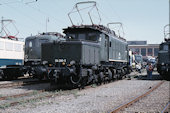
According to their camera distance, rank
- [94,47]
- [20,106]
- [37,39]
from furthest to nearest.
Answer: [37,39] → [94,47] → [20,106]

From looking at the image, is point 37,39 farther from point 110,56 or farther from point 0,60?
point 110,56

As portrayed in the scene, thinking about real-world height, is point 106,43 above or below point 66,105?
above

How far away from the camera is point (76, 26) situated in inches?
507

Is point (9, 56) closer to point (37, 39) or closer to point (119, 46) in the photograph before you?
point (37, 39)

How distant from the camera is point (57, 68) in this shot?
10.9 m

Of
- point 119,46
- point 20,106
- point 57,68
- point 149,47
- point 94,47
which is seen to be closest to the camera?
point 20,106

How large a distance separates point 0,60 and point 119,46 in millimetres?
8961

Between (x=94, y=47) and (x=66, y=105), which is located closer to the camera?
(x=66, y=105)

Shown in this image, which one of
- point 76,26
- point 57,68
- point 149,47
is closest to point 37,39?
point 76,26

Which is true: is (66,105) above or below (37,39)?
below

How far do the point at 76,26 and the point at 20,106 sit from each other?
22.4ft

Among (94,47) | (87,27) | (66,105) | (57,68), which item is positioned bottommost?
(66,105)

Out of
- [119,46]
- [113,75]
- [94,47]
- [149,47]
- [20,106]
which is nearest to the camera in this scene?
[20,106]

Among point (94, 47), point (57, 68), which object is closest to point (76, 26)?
point (94, 47)
